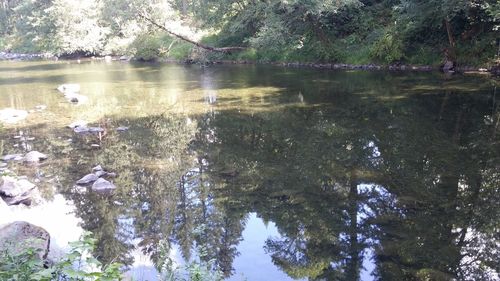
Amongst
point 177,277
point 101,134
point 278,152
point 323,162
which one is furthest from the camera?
point 101,134

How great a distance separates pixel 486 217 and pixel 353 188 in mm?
2137

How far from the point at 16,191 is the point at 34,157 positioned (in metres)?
2.36

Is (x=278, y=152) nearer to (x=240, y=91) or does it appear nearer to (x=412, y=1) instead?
(x=240, y=91)

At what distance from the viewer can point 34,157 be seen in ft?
35.2

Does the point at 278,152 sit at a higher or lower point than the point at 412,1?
lower

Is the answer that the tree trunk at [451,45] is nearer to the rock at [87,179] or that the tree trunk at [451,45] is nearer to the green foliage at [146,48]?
the rock at [87,179]

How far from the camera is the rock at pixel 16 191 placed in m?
8.30

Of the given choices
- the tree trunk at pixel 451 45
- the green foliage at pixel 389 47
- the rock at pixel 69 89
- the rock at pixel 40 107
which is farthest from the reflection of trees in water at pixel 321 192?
the green foliage at pixel 389 47

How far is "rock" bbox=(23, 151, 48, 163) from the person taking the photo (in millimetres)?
10664

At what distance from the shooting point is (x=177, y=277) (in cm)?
444

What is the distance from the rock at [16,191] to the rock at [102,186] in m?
1.22

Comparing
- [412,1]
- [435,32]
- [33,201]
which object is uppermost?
[412,1]

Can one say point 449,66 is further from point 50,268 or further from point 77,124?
point 50,268

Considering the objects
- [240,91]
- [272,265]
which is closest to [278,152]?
[272,265]
